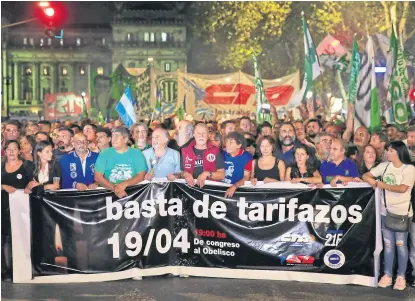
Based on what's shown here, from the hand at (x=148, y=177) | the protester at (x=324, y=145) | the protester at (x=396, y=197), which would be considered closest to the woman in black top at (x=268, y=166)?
the protester at (x=324, y=145)

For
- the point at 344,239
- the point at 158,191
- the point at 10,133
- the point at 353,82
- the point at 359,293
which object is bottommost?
the point at 359,293

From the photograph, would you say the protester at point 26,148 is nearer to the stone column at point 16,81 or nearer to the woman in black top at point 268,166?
the woman in black top at point 268,166

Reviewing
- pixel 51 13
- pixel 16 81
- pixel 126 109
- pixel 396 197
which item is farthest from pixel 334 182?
pixel 16 81

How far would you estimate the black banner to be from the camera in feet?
25.6

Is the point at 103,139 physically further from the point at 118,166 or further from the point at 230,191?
the point at 230,191

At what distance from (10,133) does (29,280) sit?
3146 mm

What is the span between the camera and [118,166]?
786 centimetres

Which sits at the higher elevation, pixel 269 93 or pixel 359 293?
pixel 269 93

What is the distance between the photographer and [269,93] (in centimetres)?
2241

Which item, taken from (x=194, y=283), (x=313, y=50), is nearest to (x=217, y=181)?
(x=194, y=283)

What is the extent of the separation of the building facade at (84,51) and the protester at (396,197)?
94.9 meters

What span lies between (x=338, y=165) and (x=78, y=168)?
116 inches

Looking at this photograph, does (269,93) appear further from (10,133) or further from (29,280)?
(29,280)

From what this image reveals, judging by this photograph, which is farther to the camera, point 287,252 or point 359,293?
point 287,252
